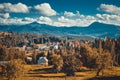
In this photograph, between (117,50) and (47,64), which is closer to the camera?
(117,50)

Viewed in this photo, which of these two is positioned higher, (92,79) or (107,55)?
(107,55)

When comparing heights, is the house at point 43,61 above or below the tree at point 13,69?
below

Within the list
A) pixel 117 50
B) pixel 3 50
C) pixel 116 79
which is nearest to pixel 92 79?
pixel 116 79

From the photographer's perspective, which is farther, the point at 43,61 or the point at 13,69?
the point at 43,61

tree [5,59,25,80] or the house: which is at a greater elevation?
tree [5,59,25,80]

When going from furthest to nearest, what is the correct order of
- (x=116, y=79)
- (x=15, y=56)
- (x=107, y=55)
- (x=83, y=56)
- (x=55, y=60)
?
(x=15, y=56), (x=83, y=56), (x=55, y=60), (x=107, y=55), (x=116, y=79)

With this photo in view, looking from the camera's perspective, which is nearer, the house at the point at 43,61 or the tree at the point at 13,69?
the tree at the point at 13,69

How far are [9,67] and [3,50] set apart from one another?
105 meters

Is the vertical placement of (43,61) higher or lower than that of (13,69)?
lower

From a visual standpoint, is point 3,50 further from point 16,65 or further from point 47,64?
point 16,65

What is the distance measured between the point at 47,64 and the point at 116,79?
316 ft

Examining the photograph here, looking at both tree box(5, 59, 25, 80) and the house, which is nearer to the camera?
tree box(5, 59, 25, 80)

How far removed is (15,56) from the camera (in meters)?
194

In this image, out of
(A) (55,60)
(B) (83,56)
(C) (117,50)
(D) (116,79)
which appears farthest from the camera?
(C) (117,50)
